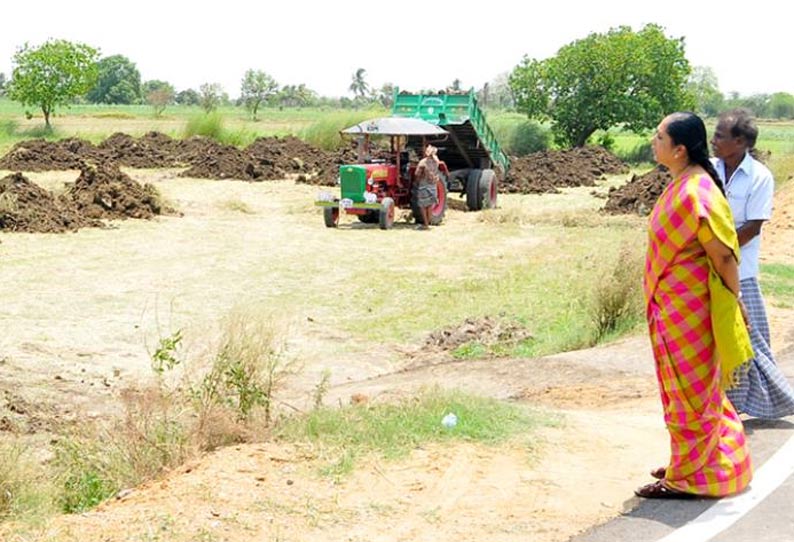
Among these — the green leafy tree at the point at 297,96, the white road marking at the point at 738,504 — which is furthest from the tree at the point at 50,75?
the green leafy tree at the point at 297,96

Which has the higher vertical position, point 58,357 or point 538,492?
point 538,492

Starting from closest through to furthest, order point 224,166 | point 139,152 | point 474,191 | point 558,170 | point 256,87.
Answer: point 474,191 < point 224,166 < point 558,170 < point 139,152 < point 256,87

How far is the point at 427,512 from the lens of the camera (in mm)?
5469

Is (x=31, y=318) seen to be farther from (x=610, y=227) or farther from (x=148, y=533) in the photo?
(x=610, y=227)

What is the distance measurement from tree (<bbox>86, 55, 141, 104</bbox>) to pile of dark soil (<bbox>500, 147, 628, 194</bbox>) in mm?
100004

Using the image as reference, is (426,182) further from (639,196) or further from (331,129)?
(331,129)

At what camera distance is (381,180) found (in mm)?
22688

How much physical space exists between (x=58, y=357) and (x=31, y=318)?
2.12 meters

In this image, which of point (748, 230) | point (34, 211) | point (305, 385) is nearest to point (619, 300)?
point (305, 385)

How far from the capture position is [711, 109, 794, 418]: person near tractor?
6.78m

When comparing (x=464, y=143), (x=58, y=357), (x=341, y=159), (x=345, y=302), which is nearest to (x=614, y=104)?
(x=341, y=159)

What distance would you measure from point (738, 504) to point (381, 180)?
1754 centimetres

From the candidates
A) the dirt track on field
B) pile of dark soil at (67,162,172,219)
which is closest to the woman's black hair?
the dirt track on field

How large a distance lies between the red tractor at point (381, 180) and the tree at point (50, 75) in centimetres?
3566
